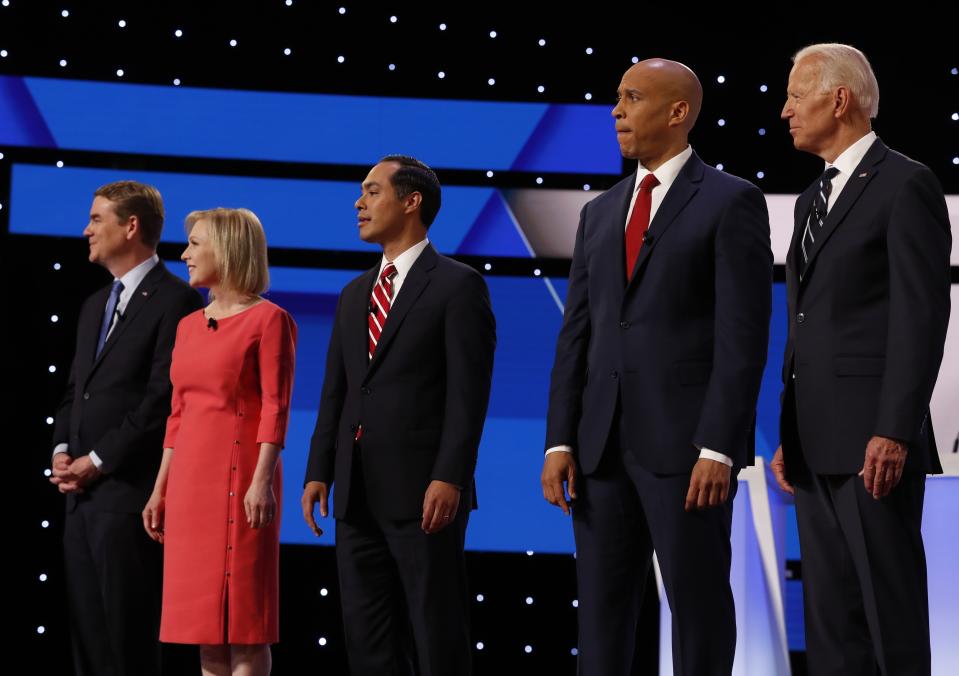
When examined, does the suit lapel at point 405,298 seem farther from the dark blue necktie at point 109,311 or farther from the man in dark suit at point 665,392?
the dark blue necktie at point 109,311

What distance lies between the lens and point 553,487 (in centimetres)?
256

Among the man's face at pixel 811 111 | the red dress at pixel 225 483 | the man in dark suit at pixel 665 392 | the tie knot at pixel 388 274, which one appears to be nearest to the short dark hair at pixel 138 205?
the red dress at pixel 225 483

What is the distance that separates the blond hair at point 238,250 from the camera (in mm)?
3420

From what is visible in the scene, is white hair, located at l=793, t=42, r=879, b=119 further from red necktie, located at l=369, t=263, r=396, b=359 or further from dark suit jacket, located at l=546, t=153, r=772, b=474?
red necktie, located at l=369, t=263, r=396, b=359

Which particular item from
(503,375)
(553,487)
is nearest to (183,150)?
(503,375)

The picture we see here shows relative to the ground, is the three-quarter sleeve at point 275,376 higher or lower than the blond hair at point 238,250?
lower

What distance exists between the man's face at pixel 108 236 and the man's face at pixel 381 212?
0.98 m

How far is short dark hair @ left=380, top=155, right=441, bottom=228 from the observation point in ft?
10.6

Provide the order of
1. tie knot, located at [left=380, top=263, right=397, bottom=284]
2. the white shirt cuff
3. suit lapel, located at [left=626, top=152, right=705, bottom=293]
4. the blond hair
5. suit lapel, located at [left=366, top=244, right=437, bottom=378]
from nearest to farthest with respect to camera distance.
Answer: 1. the white shirt cuff
2. suit lapel, located at [left=626, top=152, right=705, bottom=293]
3. suit lapel, located at [left=366, top=244, right=437, bottom=378]
4. tie knot, located at [left=380, top=263, right=397, bottom=284]
5. the blond hair

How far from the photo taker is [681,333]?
2.50 metres

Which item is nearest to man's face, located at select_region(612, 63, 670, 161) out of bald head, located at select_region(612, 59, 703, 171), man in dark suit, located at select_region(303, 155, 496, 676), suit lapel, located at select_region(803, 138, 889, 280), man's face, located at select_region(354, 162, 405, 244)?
bald head, located at select_region(612, 59, 703, 171)

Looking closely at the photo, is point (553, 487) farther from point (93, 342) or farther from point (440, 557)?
point (93, 342)

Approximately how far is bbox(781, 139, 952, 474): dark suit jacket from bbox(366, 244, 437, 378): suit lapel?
968 mm

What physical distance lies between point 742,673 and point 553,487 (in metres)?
1.52
